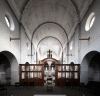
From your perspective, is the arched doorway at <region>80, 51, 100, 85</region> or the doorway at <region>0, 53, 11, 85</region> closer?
the arched doorway at <region>80, 51, 100, 85</region>

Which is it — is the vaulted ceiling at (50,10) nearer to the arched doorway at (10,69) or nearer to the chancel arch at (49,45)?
the arched doorway at (10,69)

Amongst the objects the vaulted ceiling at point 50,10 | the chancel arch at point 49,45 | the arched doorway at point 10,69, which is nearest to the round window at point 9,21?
the vaulted ceiling at point 50,10

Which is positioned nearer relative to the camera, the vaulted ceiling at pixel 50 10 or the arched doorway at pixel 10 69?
the vaulted ceiling at pixel 50 10

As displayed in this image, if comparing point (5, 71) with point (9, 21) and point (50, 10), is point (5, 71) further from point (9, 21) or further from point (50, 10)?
point (50, 10)

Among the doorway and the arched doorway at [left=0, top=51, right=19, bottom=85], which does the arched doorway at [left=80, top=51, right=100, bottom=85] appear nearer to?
the arched doorway at [left=0, top=51, right=19, bottom=85]

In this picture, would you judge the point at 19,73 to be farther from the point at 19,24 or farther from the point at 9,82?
the point at 19,24

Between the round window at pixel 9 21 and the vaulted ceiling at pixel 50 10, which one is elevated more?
the vaulted ceiling at pixel 50 10

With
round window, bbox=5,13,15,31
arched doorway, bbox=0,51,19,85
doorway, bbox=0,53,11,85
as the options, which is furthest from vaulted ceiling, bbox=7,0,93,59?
doorway, bbox=0,53,11,85

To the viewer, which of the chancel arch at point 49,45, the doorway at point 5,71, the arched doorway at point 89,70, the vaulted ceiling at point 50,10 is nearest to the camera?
the vaulted ceiling at point 50,10

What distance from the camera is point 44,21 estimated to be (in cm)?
2064

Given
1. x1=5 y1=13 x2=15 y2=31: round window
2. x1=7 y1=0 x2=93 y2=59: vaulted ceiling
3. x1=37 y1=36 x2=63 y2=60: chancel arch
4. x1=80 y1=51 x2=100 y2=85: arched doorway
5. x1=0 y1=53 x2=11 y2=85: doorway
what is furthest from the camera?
x1=37 y1=36 x2=63 y2=60: chancel arch

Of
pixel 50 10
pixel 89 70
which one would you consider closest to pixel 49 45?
pixel 50 10

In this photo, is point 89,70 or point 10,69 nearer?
point 89,70

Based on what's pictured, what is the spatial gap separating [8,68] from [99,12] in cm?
1197
